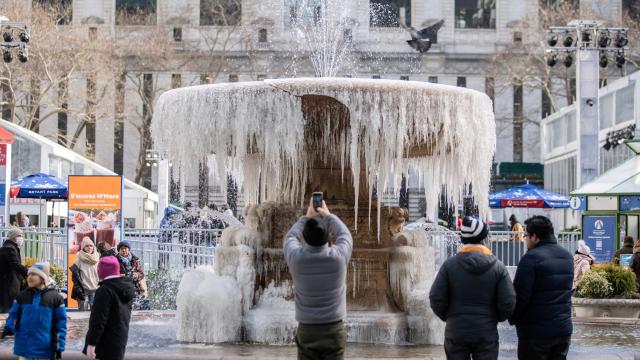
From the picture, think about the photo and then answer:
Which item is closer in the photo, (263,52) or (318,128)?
(318,128)

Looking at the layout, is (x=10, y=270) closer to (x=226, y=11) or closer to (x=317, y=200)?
(x=317, y=200)

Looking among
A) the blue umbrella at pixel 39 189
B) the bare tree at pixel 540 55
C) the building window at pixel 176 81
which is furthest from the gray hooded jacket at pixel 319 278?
the building window at pixel 176 81

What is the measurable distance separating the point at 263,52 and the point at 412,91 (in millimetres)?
52896

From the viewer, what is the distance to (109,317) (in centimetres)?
809

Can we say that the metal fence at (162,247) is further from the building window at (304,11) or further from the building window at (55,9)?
the building window at (304,11)

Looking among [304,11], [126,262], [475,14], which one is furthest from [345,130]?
[475,14]

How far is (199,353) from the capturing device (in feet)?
33.7

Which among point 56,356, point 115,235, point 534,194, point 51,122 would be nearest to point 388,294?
point 56,356

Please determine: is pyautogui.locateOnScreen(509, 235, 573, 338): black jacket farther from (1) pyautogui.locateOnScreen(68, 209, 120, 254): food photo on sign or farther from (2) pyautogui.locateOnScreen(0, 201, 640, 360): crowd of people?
(1) pyautogui.locateOnScreen(68, 209, 120, 254): food photo on sign

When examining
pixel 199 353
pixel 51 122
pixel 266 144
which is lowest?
pixel 199 353

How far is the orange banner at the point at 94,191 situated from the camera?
56.9ft

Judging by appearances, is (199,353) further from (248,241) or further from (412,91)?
(412,91)

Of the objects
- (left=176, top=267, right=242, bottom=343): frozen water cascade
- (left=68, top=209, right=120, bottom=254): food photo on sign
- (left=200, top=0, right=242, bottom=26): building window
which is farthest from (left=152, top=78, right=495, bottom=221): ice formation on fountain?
(left=200, top=0, right=242, bottom=26): building window

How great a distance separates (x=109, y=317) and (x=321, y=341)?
202cm
